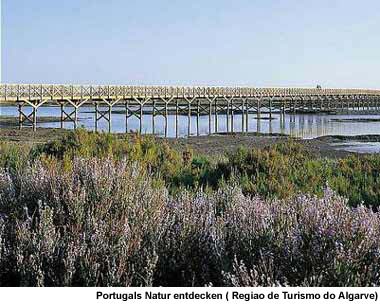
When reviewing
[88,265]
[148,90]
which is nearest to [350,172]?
[88,265]

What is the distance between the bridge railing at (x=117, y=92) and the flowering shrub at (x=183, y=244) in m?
34.2

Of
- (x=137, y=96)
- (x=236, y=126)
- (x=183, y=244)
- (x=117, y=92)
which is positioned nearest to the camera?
(x=183, y=244)

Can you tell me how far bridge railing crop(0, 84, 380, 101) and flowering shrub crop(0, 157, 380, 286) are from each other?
34183 millimetres

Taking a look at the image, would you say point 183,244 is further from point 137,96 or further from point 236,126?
point 236,126

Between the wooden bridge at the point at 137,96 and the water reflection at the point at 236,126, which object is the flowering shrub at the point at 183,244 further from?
the wooden bridge at the point at 137,96

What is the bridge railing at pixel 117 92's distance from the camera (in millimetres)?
39094

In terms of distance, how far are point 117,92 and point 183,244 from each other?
145 feet

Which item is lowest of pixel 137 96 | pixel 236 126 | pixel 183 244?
pixel 236 126

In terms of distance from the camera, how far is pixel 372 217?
13.7ft

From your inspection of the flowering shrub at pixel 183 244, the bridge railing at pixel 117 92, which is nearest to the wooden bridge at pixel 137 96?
the bridge railing at pixel 117 92

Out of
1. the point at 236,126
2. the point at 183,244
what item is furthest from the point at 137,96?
the point at 183,244

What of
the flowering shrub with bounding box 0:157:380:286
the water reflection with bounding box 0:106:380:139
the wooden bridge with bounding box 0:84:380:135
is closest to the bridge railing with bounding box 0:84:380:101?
the wooden bridge with bounding box 0:84:380:135

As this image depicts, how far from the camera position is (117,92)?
47875 mm
